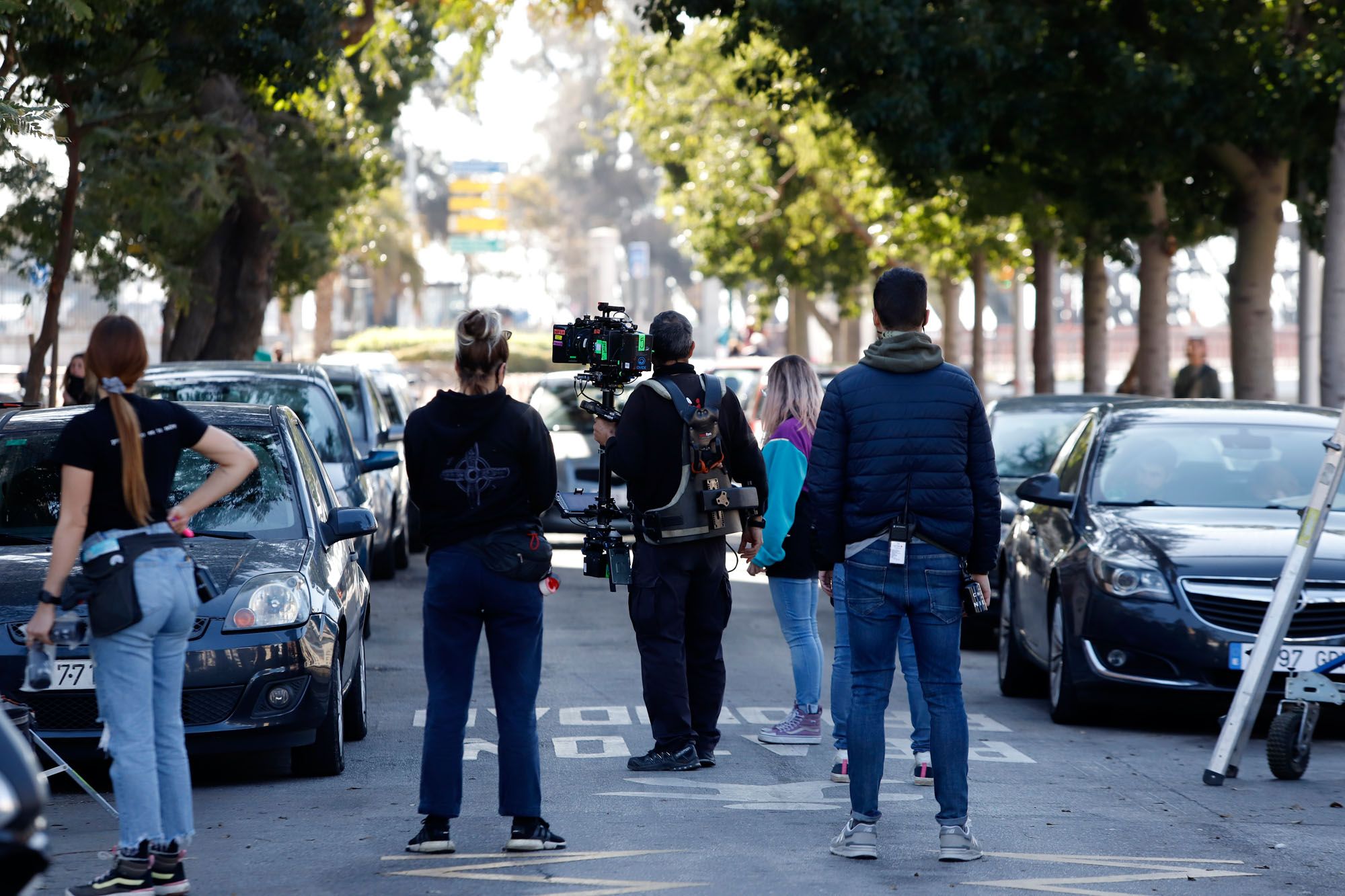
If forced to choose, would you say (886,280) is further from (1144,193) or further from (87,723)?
(1144,193)

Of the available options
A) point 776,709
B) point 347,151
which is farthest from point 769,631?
point 347,151

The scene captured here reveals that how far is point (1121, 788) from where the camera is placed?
26.5 feet

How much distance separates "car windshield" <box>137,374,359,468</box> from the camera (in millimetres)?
13781

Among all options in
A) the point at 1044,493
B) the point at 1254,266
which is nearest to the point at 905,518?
the point at 1044,493

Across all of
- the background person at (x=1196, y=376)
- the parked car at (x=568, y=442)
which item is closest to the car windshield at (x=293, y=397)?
the parked car at (x=568, y=442)

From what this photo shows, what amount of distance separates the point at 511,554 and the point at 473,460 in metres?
0.33

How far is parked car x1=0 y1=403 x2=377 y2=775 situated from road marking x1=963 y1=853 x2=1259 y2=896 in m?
2.78

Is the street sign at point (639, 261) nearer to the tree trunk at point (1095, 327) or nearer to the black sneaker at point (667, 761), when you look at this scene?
the tree trunk at point (1095, 327)

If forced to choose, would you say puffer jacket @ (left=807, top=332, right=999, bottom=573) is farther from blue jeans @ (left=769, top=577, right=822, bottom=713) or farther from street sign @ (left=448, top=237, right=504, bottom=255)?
street sign @ (left=448, top=237, right=504, bottom=255)

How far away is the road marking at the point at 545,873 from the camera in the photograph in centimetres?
609

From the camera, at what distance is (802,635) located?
8938 mm

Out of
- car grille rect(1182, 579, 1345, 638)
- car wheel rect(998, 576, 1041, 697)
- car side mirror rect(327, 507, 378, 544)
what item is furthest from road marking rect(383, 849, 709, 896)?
car wheel rect(998, 576, 1041, 697)

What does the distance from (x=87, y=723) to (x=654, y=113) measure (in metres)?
32.4

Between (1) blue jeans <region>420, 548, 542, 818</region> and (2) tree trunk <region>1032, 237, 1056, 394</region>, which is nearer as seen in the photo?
(1) blue jeans <region>420, 548, 542, 818</region>
